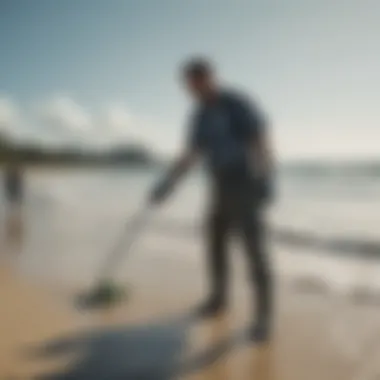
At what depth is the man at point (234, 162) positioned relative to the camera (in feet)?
5.57

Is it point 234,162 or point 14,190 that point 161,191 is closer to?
point 234,162

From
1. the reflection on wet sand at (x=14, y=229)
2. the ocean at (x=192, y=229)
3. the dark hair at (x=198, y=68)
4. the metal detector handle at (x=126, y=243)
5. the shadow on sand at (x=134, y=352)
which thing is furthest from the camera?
the reflection on wet sand at (x=14, y=229)

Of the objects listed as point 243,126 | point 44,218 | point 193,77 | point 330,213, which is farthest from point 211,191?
point 44,218

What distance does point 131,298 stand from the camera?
2297 mm

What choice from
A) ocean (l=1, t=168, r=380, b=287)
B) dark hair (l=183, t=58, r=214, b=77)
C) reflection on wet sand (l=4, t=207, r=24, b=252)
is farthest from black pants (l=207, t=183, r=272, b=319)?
reflection on wet sand (l=4, t=207, r=24, b=252)

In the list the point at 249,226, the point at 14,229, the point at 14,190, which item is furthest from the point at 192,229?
the point at 14,190

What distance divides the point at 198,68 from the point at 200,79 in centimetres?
4

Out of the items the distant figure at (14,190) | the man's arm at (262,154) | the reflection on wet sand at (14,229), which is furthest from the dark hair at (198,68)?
the distant figure at (14,190)

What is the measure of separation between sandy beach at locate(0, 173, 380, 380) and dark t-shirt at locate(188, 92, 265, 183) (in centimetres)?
59

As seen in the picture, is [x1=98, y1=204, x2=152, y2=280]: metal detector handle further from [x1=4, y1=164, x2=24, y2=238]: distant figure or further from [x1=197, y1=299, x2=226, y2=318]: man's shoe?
[x1=4, y1=164, x2=24, y2=238]: distant figure

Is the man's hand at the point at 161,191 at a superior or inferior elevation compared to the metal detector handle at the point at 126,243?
superior

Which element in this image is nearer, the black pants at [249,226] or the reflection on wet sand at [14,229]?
the black pants at [249,226]

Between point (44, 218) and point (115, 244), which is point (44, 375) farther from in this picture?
point (44, 218)

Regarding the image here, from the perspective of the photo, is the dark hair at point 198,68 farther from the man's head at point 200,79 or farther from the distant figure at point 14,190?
the distant figure at point 14,190
